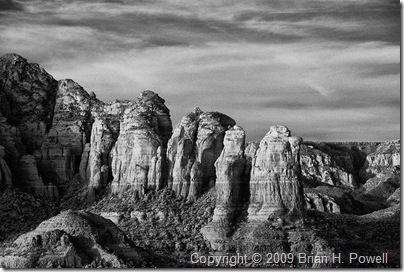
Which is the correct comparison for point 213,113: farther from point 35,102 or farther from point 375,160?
point 375,160

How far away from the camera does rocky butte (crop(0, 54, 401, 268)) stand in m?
86.6

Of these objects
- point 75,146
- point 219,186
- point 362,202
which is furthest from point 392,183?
point 219,186

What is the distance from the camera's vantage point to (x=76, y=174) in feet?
380

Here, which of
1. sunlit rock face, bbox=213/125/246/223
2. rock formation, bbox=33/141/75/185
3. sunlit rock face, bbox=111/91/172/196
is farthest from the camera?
rock formation, bbox=33/141/75/185

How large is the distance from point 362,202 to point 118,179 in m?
48.4

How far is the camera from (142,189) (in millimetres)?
107312

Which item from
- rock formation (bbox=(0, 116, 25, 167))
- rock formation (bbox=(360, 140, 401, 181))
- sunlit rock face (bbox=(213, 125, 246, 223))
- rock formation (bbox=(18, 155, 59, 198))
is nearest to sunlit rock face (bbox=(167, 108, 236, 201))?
sunlit rock face (bbox=(213, 125, 246, 223))

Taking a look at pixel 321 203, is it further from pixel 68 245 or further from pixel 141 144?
pixel 68 245

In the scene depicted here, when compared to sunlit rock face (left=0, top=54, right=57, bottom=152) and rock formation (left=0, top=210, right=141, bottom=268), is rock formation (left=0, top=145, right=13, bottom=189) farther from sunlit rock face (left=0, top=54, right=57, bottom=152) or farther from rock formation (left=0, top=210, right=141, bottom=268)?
rock formation (left=0, top=210, right=141, bottom=268)

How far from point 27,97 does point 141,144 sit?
14.1 metres

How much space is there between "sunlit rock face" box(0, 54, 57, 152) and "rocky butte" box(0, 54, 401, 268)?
0.32ft

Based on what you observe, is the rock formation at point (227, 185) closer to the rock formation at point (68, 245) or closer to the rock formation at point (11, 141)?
the rock formation at point (68, 245)

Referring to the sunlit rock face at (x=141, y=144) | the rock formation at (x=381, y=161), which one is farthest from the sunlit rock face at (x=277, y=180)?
the rock formation at (x=381, y=161)

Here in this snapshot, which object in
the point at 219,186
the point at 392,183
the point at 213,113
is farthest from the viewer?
the point at 392,183
